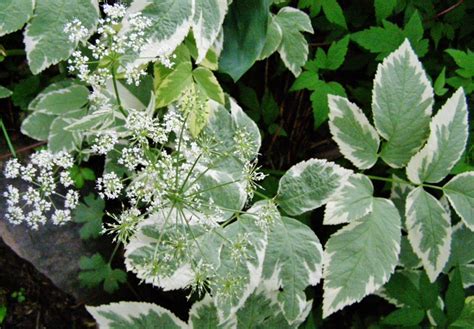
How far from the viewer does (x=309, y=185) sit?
1.37 m

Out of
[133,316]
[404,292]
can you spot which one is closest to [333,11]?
[404,292]

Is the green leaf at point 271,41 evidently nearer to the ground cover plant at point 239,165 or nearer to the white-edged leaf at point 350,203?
the ground cover plant at point 239,165

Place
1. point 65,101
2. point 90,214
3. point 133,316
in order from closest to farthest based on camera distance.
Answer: point 133,316, point 65,101, point 90,214

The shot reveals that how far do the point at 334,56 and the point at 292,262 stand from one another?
682mm

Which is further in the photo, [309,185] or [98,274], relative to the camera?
[98,274]

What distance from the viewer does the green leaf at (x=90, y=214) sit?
1803 millimetres

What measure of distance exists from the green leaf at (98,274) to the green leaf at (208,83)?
2.45ft

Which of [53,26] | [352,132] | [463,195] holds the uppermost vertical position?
[53,26]

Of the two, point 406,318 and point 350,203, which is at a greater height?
point 350,203

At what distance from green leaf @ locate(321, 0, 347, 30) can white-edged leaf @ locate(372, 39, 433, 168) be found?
30 centimetres

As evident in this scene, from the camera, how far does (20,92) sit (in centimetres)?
179

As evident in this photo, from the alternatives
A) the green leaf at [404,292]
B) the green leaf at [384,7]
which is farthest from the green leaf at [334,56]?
the green leaf at [404,292]

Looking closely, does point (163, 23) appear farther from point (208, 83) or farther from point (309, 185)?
point (309, 185)

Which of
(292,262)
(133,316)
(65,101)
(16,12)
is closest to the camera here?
(16,12)
